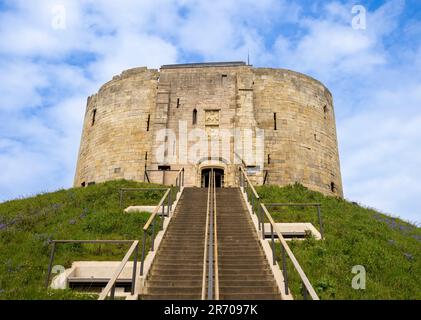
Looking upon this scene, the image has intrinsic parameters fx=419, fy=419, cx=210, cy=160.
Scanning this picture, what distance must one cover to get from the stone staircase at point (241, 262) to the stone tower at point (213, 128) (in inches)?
350

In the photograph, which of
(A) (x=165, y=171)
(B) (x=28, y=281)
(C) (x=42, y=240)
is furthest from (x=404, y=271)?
(A) (x=165, y=171)

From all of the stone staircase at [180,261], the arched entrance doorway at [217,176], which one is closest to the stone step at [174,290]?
the stone staircase at [180,261]

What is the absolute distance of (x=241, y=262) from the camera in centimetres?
756

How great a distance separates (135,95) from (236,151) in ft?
21.8

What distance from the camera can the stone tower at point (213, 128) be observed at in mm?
19938

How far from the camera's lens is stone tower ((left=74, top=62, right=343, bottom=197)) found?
19938mm

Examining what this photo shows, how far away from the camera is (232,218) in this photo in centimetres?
1050

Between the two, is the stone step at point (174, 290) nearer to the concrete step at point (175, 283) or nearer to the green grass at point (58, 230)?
the concrete step at point (175, 283)

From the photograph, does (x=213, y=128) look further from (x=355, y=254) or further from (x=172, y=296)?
(x=172, y=296)

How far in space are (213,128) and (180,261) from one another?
13.4 metres

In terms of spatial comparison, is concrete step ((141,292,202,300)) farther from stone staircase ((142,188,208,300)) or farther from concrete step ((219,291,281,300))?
concrete step ((219,291,281,300))

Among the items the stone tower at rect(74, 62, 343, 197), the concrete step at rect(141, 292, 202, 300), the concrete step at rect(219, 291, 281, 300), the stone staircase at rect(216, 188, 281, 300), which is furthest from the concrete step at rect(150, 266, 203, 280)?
the stone tower at rect(74, 62, 343, 197)
